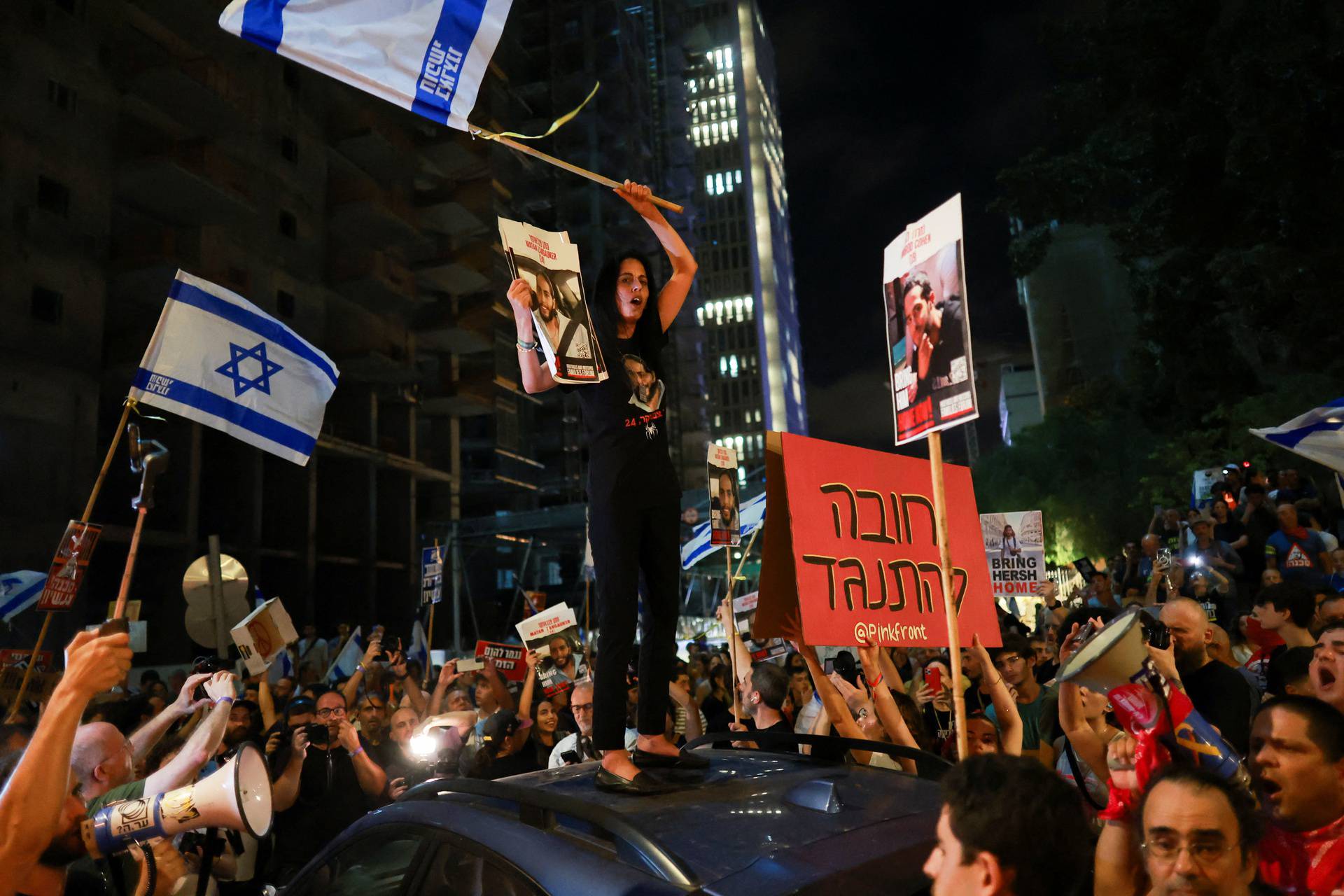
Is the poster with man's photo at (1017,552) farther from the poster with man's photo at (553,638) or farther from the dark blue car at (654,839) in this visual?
the dark blue car at (654,839)

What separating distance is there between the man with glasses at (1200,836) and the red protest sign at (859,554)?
162 centimetres

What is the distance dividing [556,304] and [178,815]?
6.53 ft

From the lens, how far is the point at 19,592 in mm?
13422

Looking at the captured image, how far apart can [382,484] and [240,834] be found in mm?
31584

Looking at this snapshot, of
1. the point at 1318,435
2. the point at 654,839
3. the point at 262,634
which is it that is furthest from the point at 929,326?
the point at 1318,435

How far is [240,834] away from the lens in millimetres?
5176

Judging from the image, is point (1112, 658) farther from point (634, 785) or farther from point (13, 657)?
point (13, 657)

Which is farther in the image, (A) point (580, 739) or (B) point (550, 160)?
(A) point (580, 739)

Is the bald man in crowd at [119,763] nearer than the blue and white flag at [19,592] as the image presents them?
Yes

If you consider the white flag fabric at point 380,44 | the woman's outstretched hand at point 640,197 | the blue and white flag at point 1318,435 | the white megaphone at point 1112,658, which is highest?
the white flag fabric at point 380,44

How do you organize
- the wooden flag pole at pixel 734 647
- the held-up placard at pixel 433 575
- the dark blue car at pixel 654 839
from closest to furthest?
the dark blue car at pixel 654 839, the wooden flag pole at pixel 734 647, the held-up placard at pixel 433 575

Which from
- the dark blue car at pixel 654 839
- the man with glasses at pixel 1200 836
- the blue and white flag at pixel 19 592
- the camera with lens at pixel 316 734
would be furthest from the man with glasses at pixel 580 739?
the blue and white flag at pixel 19 592

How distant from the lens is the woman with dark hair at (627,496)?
140 inches

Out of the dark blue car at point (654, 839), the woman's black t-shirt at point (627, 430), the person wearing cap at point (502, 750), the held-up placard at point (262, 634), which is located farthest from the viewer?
the held-up placard at point (262, 634)
